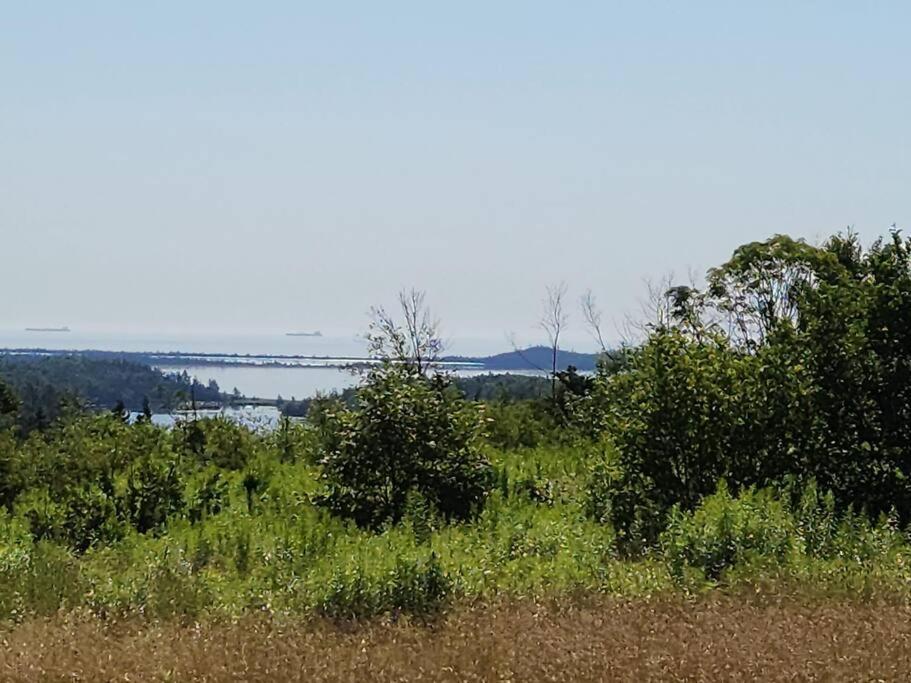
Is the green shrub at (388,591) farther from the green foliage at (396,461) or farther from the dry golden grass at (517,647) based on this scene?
the green foliage at (396,461)

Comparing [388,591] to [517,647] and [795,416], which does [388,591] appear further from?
[795,416]

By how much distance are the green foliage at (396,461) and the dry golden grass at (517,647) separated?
6509mm

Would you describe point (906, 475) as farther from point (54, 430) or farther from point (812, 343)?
point (54, 430)

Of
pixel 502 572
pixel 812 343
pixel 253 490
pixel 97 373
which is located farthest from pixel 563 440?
pixel 97 373

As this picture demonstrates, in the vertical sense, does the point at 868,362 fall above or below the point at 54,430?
above

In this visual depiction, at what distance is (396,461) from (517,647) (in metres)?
7.68

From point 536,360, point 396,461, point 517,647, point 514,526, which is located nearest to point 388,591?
point 517,647

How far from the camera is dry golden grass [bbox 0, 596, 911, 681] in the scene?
5371 millimetres

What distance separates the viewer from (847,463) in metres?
11.8

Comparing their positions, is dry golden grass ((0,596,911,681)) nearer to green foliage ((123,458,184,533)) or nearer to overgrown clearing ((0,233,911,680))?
overgrown clearing ((0,233,911,680))

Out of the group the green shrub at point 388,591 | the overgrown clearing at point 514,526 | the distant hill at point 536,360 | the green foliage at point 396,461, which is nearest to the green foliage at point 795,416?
the overgrown clearing at point 514,526

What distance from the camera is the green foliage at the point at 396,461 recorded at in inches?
523

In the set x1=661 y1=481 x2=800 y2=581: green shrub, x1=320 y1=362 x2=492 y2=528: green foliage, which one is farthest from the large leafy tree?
x1=661 y1=481 x2=800 y2=581: green shrub

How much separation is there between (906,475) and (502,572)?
18.0 feet
